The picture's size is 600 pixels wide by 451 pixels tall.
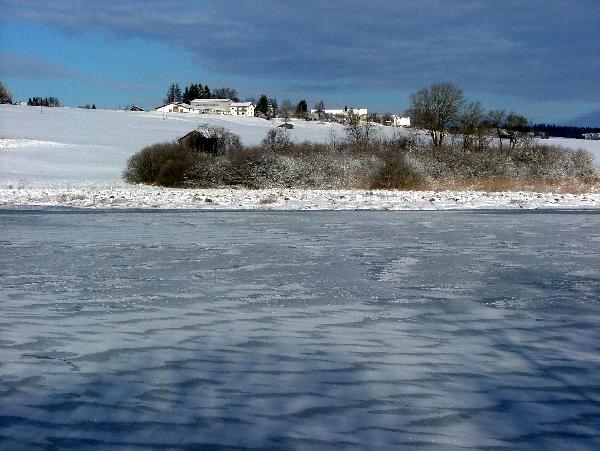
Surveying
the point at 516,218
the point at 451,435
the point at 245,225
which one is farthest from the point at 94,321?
the point at 516,218

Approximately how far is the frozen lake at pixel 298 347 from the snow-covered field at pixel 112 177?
12.1 meters

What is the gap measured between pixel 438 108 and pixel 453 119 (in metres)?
1.37

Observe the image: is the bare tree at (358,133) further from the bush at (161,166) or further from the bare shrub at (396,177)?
the bush at (161,166)

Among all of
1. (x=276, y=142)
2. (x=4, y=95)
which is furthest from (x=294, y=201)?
(x=4, y=95)

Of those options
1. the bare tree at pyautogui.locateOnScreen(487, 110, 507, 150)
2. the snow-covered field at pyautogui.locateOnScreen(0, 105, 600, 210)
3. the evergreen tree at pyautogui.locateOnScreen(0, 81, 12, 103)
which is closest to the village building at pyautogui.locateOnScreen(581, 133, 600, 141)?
the snow-covered field at pyautogui.locateOnScreen(0, 105, 600, 210)

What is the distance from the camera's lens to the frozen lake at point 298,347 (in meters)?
4.27

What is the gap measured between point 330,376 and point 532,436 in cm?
158

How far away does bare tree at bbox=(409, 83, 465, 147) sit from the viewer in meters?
48.6

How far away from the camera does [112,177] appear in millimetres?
40812

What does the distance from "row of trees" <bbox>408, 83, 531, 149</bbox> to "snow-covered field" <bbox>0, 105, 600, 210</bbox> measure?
6.91m

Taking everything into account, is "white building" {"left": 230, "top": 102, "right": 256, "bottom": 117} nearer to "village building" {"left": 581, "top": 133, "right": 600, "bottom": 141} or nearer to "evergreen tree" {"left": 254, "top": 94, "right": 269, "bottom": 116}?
"evergreen tree" {"left": 254, "top": 94, "right": 269, "bottom": 116}

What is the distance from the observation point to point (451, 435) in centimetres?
416

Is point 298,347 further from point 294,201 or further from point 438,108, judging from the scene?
point 438,108

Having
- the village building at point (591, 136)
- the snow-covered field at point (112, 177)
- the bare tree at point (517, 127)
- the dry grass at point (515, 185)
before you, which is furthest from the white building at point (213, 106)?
the dry grass at point (515, 185)
